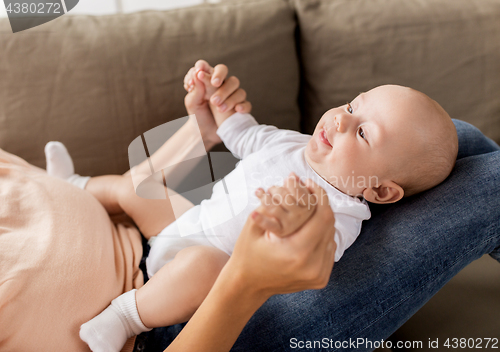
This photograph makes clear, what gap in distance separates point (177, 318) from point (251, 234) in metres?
0.32

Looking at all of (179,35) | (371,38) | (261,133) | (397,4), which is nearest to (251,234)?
(261,133)

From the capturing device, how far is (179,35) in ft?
3.21

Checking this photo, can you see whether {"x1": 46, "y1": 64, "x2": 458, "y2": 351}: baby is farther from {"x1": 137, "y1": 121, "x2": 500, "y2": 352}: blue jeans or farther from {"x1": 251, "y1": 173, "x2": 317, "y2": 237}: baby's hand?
{"x1": 251, "y1": 173, "x2": 317, "y2": 237}: baby's hand

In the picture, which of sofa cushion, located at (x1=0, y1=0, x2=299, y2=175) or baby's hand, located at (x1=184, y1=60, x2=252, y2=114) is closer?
baby's hand, located at (x1=184, y1=60, x2=252, y2=114)

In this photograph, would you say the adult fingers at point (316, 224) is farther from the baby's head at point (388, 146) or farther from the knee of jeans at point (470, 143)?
the knee of jeans at point (470, 143)

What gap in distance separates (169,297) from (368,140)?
479mm

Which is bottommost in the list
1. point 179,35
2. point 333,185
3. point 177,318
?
point 177,318

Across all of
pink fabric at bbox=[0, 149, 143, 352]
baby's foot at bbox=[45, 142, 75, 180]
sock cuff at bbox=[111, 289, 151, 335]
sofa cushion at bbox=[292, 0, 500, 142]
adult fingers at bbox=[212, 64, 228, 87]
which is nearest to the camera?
pink fabric at bbox=[0, 149, 143, 352]

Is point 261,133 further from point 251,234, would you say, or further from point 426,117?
point 251,234

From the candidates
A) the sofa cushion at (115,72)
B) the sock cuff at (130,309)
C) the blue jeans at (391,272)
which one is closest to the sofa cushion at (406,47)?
the sofa cushion at (115,72)

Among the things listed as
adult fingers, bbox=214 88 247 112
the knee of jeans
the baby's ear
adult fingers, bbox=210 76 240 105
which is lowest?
the baby's ear

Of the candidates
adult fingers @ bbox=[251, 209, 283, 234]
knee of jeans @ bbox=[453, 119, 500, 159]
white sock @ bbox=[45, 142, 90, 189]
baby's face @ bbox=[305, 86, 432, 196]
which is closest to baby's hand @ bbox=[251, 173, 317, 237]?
adult fingers @ bbox=[251, 209, 283, 234]

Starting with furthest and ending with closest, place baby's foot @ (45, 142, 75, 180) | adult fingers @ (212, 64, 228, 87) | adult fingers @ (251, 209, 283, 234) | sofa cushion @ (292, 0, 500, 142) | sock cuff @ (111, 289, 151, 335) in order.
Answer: sofa cushion @ (292, 0, 500, 142), baby's foot @ (45, 142, 75, 180), adult fingers @ (212, 64, 228, 87), sock cuff @ (111, 289, 151, 335), adult fingers @ (251, 209, 283, 234)

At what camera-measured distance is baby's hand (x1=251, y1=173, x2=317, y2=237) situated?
402 millimetres
